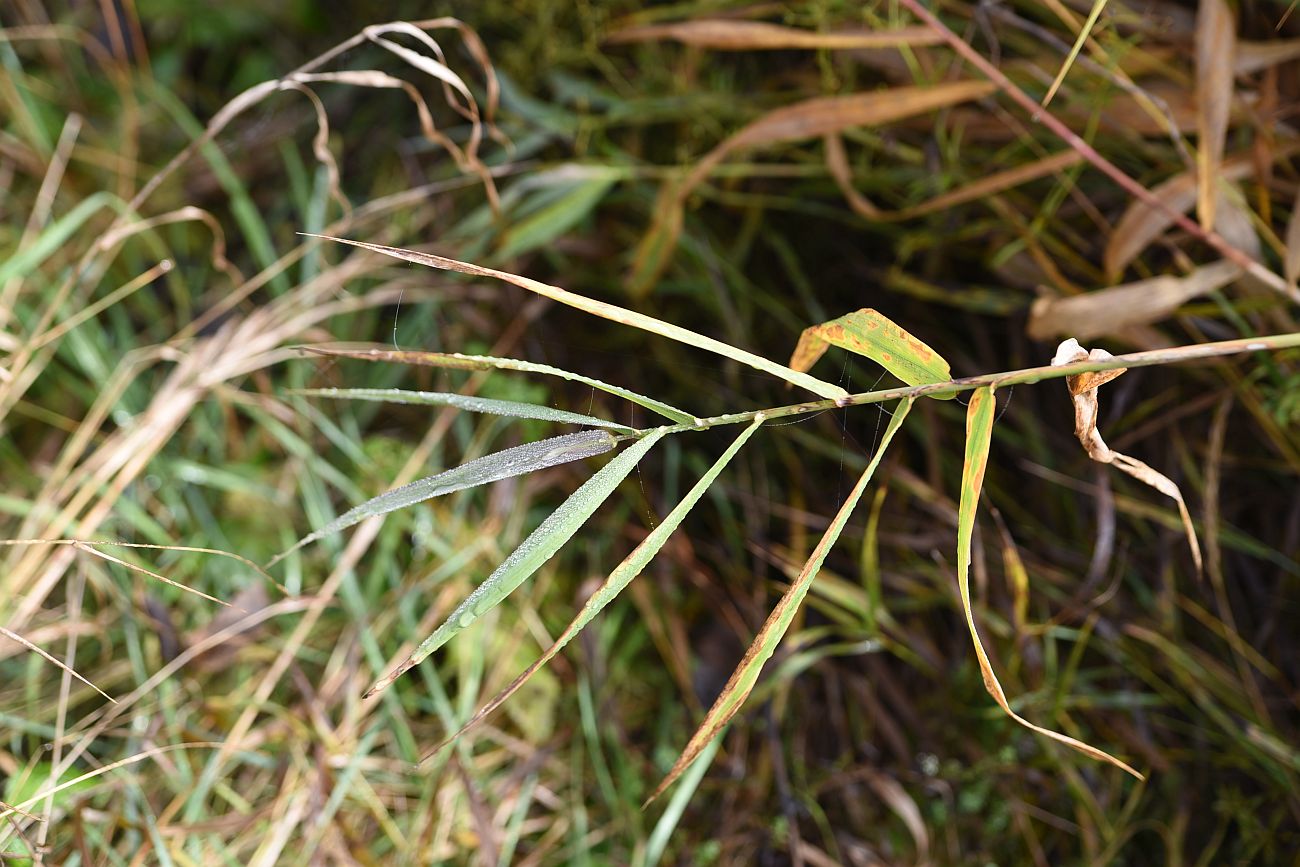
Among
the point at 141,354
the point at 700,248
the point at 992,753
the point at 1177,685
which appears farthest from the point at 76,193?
the point at 1177,685

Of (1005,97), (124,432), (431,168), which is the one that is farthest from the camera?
(431,168)

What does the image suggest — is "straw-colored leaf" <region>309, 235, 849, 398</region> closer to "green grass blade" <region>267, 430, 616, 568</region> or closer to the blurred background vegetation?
"green grass blade" <region>267, 430, 616, 568</region>

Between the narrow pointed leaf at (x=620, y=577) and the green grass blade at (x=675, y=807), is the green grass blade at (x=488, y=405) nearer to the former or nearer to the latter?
the narrow pointed leaf at (x=620, y=577)

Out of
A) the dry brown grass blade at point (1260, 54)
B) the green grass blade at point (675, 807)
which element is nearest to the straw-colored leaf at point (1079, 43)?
the dry brown grass blade at point (1260, 54)

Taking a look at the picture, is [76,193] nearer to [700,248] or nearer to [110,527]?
[110,527]

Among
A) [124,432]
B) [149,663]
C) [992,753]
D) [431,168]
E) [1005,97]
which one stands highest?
[1005,97]

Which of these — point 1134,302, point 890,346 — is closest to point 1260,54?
point 1134,302

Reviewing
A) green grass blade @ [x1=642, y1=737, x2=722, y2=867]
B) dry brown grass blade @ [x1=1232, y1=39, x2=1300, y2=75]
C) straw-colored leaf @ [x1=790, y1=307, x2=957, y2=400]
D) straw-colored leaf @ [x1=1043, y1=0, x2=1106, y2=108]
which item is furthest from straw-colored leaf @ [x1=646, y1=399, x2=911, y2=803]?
dry brown grass blade @ [x1=1232, y1=39, x2=1300, y2=75]
